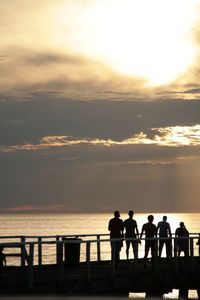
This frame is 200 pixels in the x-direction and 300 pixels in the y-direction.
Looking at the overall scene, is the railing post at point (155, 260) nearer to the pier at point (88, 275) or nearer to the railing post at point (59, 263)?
the pier at point (88, 275)

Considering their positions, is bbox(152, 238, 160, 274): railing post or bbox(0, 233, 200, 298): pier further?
bbox(152, 238, 160, 274): railing post

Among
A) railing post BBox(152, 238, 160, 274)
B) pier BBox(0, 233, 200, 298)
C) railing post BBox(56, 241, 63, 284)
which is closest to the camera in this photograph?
pier BBox(0, 233, 200, 298)

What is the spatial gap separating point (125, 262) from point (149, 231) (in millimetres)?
2401

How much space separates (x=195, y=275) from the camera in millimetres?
26109

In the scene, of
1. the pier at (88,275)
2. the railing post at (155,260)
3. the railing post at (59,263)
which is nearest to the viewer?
the pier at (88,275)

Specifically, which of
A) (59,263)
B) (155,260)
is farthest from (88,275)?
(155,260)

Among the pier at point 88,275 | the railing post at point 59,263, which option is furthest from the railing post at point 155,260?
the railing post at point 59,263

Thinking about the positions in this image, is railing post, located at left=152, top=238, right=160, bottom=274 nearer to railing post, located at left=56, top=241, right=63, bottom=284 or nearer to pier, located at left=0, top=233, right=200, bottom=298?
pier, located at left=0, top=233, right=200, bottom=298

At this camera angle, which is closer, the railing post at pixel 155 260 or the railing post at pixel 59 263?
the railing post at pixel 59 263

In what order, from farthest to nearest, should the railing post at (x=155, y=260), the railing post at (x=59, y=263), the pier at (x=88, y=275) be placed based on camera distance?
the railing post at (x=155, y=260) → the railing post at (x=59, y=263) → the pier at (x=88, y=275)

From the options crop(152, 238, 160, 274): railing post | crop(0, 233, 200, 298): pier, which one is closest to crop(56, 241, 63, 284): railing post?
crop(0, 233, 200, 298): pier

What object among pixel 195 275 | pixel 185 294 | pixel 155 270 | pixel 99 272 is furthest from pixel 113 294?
pixel 185 294

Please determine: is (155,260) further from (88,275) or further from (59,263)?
(59,263)

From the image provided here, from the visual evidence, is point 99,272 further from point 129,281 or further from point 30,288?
point 30,288
